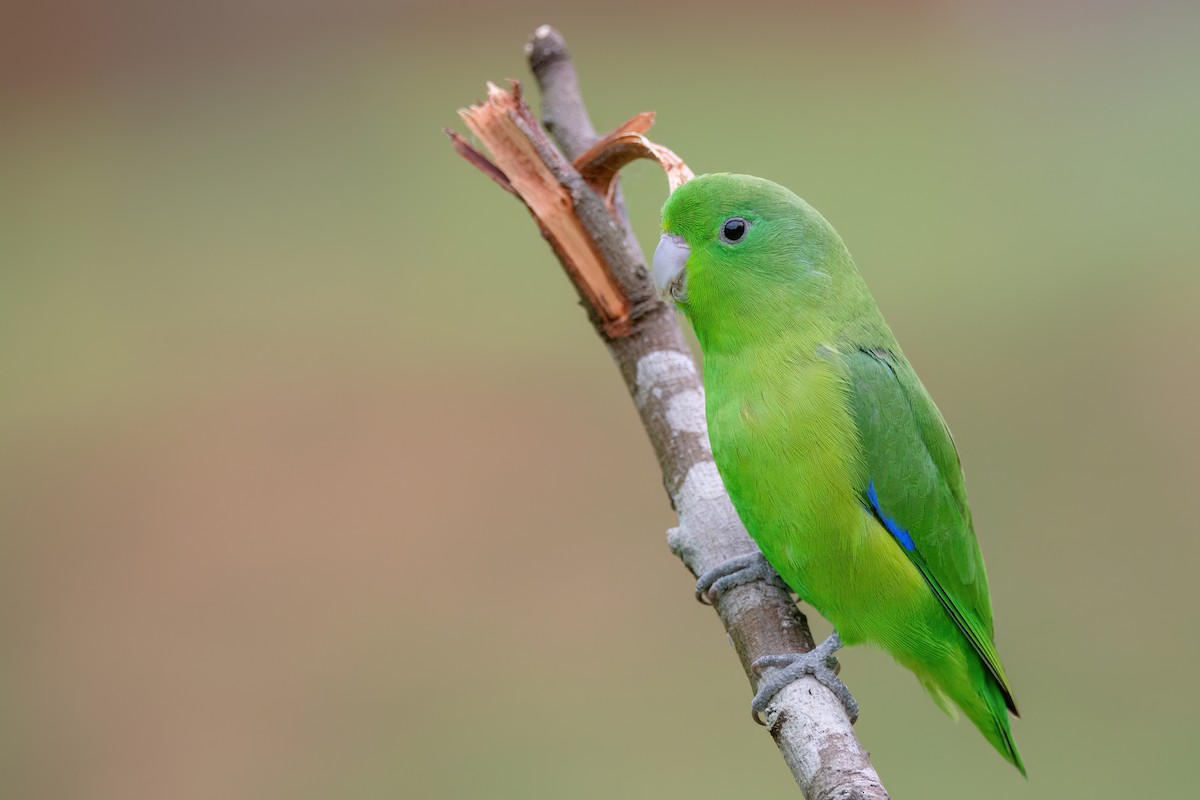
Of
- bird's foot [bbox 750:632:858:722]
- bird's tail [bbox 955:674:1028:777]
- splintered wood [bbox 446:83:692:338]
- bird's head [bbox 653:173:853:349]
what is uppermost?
splintered wood [bbox 446:83:692:338]

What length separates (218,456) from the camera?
818cm

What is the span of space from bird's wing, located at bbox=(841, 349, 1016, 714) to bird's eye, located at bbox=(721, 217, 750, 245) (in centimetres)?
41

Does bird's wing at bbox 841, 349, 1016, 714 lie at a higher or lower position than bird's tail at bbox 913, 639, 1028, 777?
higher

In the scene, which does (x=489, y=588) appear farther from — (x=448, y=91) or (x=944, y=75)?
(x=944, y=75)

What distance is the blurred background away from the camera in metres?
6.33

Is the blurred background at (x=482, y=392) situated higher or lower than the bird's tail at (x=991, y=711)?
higher

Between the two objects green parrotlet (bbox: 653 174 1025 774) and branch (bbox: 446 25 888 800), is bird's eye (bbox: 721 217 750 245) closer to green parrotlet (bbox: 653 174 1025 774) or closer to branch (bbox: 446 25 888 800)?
green parrotlet (bbox: 653 174 1025 774)

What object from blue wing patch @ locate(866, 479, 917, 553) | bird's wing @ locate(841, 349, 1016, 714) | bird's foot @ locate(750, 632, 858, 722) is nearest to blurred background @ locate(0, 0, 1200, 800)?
bird's wing @ locate(841, 349, 1016, 714)

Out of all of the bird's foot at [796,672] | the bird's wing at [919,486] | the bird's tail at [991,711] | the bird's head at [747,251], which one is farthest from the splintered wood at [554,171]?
the bird's tail at [991,711]

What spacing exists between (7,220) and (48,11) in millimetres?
1957

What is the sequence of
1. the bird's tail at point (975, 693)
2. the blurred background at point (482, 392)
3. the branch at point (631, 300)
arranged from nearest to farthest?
the branch at point (631, 300) < the bird's tail at point (975, 693) < the blurred background at point (482, 392)

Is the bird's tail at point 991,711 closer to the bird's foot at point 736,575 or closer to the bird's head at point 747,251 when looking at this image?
the bird's foot at point 736,575

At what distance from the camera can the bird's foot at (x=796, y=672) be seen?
2688 millimetres

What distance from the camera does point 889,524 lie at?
10.0ft
